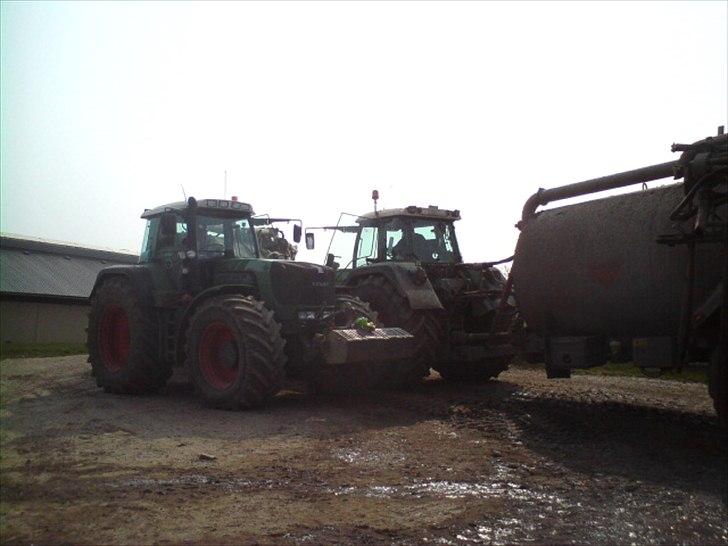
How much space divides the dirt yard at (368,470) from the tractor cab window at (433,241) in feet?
8.76

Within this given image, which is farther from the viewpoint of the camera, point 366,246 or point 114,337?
point 366,246

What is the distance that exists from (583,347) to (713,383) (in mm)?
1827

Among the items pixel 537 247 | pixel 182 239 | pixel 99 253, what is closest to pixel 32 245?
pixel 99 253

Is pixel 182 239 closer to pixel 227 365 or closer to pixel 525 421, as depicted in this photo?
pixel 227 365

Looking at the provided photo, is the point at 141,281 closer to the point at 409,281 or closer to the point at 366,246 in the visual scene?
the point at 366,246

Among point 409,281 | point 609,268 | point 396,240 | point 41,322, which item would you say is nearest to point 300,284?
point 409,281

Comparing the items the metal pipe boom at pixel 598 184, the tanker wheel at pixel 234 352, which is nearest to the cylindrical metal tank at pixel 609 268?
the metal pipe boom at pixel 598 184

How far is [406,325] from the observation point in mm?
9578

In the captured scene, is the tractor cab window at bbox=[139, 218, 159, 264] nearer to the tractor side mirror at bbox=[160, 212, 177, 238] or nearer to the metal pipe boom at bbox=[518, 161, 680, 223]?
the tractor side mirror at bbox=[160, 212, 177, 238]

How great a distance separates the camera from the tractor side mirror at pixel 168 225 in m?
9.64

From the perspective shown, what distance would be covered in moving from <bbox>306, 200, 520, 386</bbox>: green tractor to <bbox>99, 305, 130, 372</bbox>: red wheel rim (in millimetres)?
3029

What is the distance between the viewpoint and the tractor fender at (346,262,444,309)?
959cm

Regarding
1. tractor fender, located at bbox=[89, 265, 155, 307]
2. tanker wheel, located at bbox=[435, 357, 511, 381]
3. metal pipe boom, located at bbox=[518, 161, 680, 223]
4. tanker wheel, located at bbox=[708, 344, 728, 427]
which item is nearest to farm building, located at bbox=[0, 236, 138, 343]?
tractor fender, located at bbox=[89, 265, 155, 307]

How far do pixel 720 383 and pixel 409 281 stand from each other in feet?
15.8
